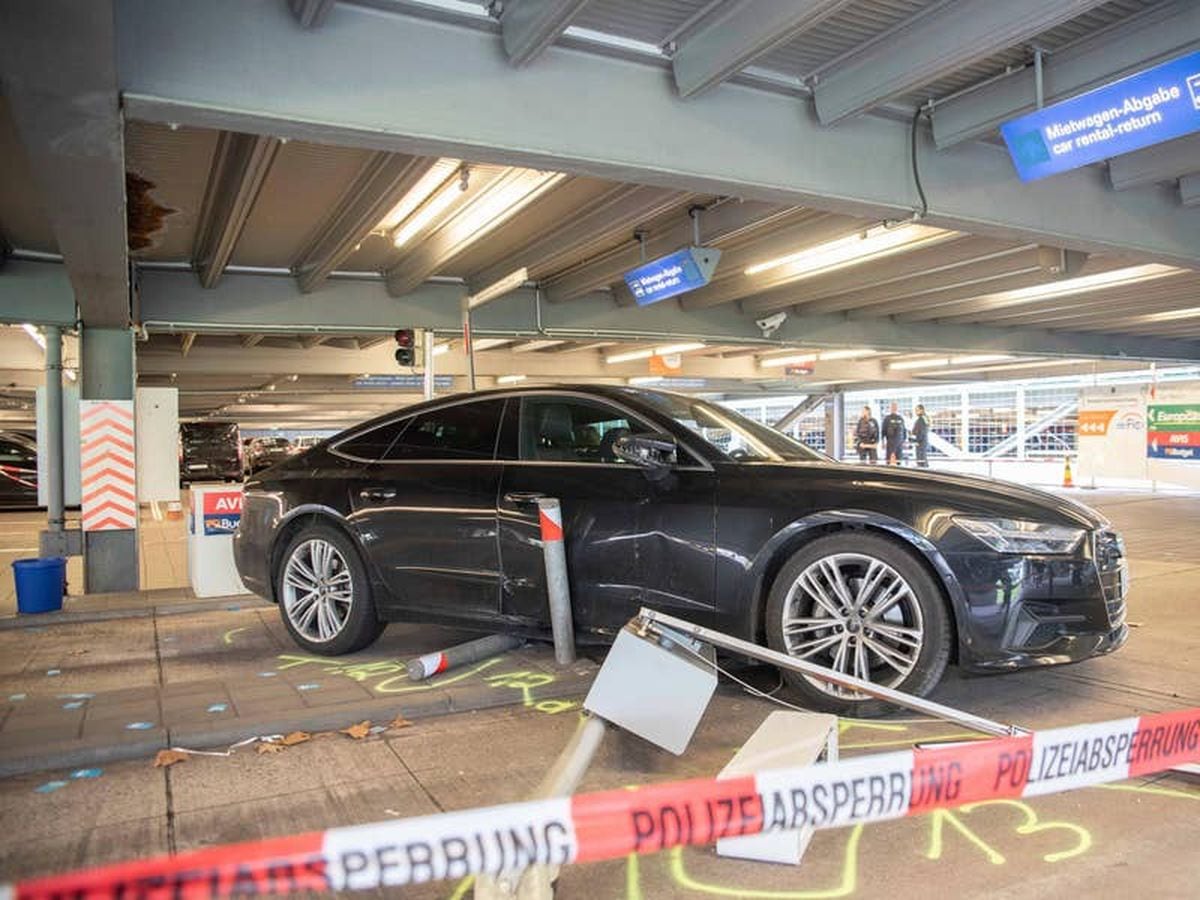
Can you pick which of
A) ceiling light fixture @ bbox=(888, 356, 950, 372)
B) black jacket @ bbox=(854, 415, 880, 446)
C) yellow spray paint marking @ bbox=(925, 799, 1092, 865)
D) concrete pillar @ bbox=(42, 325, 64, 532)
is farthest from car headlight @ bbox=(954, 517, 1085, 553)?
black jacket @ bbox=(854, 415, 880, 446)

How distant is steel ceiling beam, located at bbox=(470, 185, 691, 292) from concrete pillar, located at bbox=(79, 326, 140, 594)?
378 centimetres

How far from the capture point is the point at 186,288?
9.33 meters

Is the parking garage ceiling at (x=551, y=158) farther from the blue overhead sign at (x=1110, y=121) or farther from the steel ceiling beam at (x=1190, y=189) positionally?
the blue overhead sign at (x=1110, y=121)

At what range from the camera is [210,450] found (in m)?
24.2

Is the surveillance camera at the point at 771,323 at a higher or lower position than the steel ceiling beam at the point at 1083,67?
lower

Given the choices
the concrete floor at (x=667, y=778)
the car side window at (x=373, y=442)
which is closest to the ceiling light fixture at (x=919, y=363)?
the concrete floor at (x=667, y=778)

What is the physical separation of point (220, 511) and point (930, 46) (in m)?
6.56

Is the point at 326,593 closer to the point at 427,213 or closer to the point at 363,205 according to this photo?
the point at 363,205

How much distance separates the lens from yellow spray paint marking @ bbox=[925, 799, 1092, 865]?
278 centimetres

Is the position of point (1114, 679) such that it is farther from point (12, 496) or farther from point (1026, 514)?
point (12, 496)

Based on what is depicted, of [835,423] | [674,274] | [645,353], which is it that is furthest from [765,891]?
[835,423]

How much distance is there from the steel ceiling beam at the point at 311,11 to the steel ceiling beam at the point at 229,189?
0.99 meters

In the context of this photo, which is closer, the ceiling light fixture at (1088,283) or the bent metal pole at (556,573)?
the bent metal pole at (556,573)

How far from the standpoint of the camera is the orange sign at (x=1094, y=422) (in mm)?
18906
